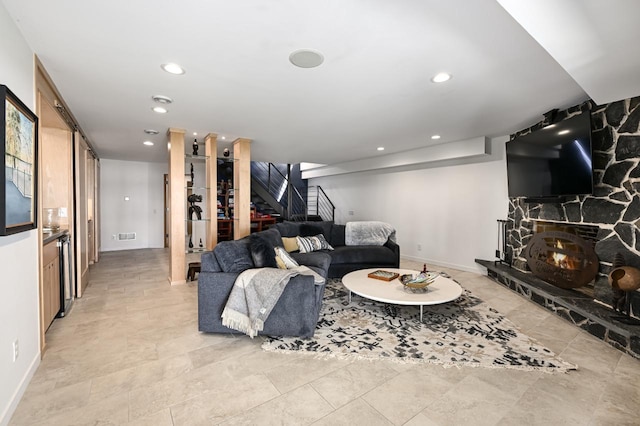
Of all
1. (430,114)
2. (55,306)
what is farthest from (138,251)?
(430,114)

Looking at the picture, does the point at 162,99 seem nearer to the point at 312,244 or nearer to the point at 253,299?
the point at 253,299

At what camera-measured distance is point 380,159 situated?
667 cm

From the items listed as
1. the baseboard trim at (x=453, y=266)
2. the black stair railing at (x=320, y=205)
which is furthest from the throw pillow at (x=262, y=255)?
the black stair railing at (x=320, y=205)

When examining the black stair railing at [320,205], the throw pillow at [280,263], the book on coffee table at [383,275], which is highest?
the black stair railing at [320,205]

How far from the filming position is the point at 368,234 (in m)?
5.27

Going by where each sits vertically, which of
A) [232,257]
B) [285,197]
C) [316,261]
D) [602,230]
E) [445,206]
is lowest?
[316,261]

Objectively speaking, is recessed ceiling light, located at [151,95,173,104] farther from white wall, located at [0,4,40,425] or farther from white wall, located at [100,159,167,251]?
white wall, located at [100,159,167,251]

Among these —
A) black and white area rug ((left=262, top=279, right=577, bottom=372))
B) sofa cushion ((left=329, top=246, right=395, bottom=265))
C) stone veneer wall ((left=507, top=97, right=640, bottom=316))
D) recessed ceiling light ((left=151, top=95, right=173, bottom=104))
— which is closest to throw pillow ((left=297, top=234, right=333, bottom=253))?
sofa cushion ((left=329, top=246, right=395, bottom=265))

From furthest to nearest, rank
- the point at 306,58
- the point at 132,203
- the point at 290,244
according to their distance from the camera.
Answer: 1. the point at 132,203
2. the point at 290,244
3. the point at 306,58

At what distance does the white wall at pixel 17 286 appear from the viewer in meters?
1.66

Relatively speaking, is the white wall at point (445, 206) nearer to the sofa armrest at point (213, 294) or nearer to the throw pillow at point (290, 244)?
the throw pillow at point (290, 244)

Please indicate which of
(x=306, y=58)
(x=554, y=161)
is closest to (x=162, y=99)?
(x=306, y=58)

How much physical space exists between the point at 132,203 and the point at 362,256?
20.5ft

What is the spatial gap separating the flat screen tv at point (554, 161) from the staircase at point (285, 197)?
534 cm
